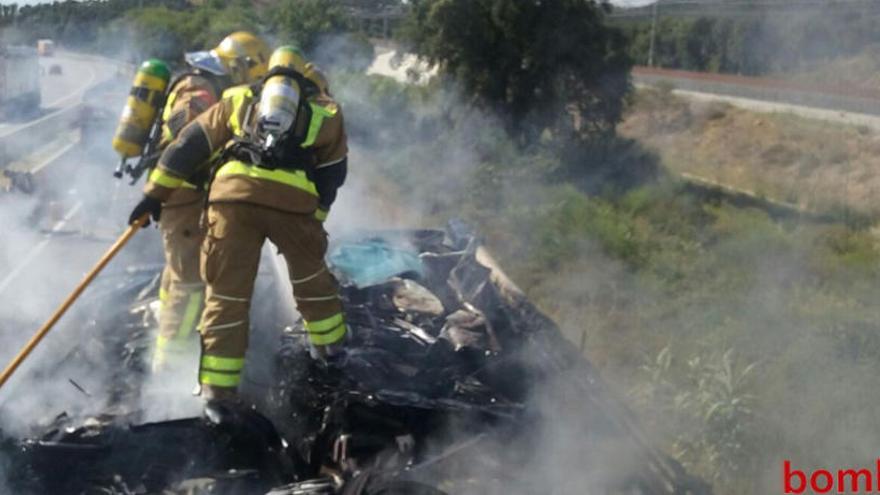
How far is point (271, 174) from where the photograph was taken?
15.9ft

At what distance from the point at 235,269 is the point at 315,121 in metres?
0.78

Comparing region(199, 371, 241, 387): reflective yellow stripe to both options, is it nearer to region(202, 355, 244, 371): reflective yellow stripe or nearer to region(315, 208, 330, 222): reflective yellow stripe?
region(202, 355, 244, 371): reflective yellow stripe

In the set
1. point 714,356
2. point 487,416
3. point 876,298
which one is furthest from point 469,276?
point 876,298

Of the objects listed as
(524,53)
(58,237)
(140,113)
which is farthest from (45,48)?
(140,113)

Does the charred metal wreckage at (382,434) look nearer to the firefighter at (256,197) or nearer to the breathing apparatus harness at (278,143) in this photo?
the firefighter at (256,197)

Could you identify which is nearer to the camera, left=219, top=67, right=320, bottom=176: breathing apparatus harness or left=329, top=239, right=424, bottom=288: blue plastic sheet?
left=219, top=67, right=320, bottom=176: breathing apparatus harness

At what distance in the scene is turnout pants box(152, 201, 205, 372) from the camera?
5.34 m

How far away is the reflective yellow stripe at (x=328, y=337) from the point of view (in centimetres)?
507

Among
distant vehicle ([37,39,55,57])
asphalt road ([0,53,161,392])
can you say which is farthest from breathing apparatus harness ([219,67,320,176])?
distant vehicle ([37,39,55,57])

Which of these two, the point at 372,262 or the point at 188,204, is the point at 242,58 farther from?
the point at 372,262

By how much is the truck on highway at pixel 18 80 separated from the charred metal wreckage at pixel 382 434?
998 inches

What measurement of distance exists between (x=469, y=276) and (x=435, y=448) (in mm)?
2278

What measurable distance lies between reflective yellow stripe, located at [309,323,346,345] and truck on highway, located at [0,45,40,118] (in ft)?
83.7

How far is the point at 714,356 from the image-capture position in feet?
19.8
